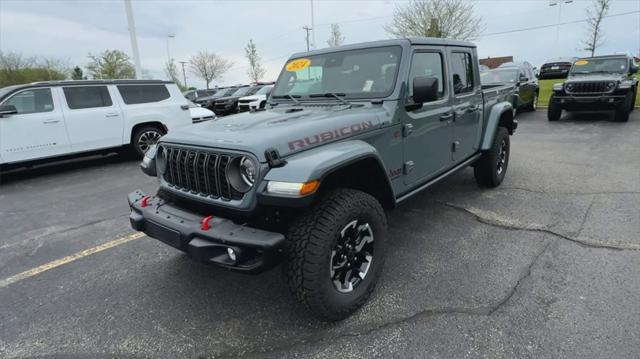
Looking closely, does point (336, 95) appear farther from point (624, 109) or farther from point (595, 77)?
point (595, 77)

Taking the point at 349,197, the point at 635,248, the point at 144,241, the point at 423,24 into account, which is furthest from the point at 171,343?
the point at 423,24

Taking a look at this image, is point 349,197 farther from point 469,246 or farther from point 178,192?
point 469,246

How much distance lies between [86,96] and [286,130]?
272 inches

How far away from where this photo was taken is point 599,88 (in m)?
10.1

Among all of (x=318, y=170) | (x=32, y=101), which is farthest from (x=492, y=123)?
(x=32, y=101)

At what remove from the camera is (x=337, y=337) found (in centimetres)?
245

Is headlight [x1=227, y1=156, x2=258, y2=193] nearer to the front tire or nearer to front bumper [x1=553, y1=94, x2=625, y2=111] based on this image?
the front tire

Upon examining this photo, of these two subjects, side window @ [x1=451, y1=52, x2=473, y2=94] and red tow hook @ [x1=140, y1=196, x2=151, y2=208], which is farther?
side window @ [x1=451, y1=52, x2=473, y2=94]

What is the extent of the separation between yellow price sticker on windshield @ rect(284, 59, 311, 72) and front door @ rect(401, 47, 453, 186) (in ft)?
3.52

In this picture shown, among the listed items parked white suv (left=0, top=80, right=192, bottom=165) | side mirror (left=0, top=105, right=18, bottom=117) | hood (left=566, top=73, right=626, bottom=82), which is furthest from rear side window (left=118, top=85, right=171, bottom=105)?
hood (left=566, top=73, right=626, bottom=82)

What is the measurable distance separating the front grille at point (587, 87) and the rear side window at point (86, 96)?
1154 centimetres

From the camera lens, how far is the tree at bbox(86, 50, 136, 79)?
117 feet

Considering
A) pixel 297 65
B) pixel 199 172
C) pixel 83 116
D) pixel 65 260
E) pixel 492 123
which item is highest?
pixel 297 65

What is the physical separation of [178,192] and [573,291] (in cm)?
297
